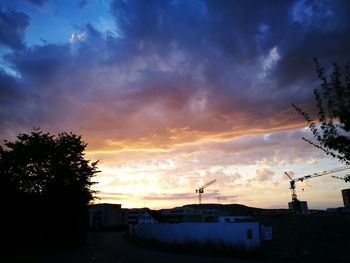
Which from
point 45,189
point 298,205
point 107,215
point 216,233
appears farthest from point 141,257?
point 107,215

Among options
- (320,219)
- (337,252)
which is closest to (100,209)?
(320,219)

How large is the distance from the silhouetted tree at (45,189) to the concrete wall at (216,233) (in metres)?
11.4

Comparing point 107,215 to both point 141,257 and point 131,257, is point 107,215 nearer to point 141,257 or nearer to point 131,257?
point 131,257

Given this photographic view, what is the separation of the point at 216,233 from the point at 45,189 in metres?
23.8

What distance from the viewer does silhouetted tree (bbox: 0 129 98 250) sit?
44.7m

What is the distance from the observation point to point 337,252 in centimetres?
2700

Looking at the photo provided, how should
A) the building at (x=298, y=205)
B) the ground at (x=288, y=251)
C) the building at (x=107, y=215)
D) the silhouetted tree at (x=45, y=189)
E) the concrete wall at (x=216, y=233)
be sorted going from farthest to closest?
the building at (x=107, y=215), the building at (x=298, y=205), the silhouetted tree at (x=45, y=189), the concrete wall at (x=216, y=233), the ground at (x=288, y=251)

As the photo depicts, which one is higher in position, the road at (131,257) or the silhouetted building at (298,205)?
the silhouetted building at (298,205)

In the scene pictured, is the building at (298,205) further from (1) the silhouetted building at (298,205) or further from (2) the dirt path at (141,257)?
(2) the dirt path at (141,257)

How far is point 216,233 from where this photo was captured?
34688 mm

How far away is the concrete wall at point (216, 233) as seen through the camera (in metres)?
31.1

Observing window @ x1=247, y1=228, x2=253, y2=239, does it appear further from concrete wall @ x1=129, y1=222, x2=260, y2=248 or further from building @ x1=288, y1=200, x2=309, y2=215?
building @ x1=288, y1=200, x2=309, y2=215

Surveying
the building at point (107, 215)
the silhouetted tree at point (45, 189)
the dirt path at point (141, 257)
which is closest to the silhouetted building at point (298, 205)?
the building at point (107, 215)

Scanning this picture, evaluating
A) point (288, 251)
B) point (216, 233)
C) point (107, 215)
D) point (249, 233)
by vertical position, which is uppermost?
point (107, 215)
